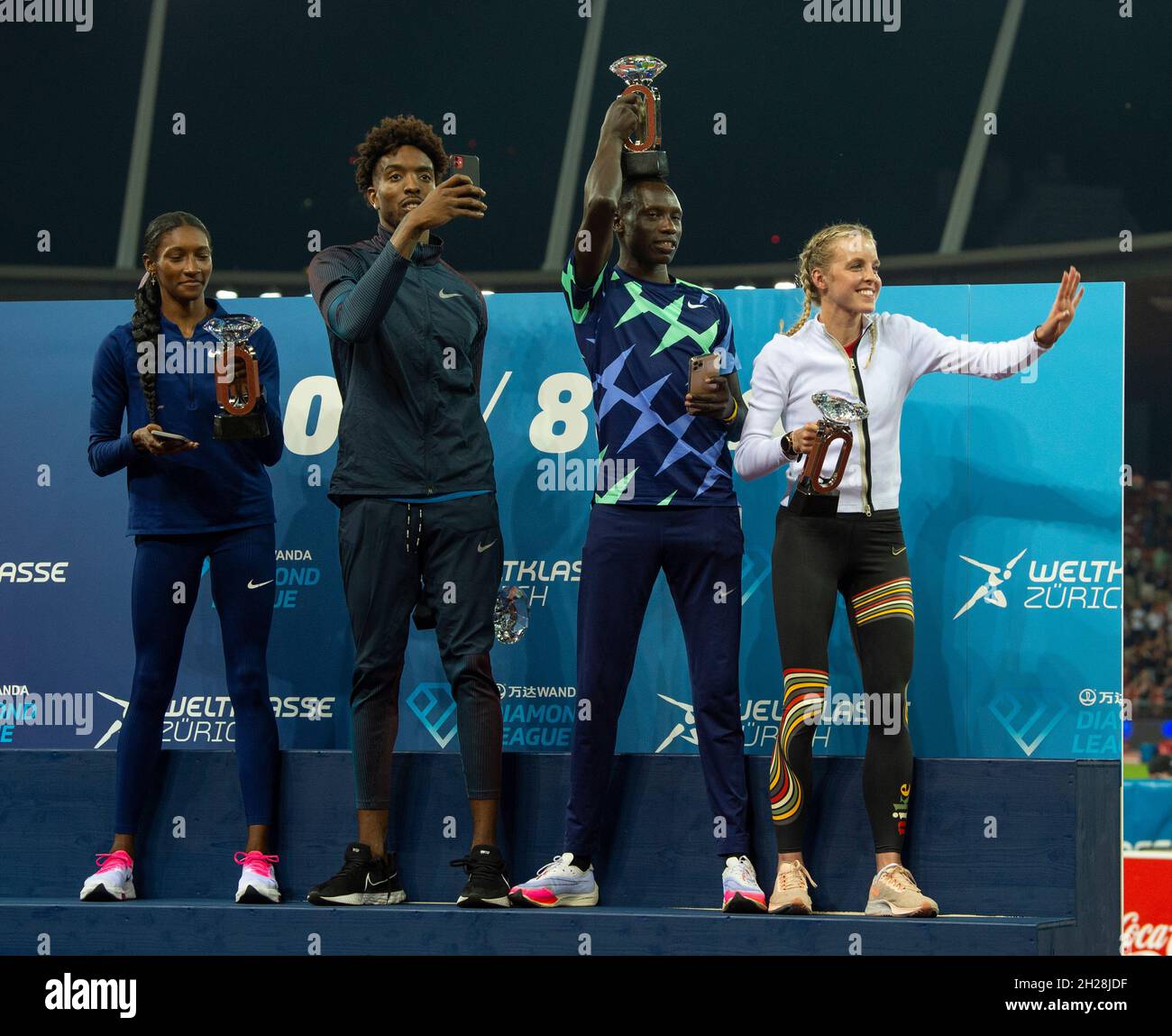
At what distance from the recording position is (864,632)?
371 cm

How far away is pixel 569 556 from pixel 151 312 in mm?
1467

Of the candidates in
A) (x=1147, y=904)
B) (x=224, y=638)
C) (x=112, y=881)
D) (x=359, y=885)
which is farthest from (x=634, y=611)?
(x=1147, y=904)

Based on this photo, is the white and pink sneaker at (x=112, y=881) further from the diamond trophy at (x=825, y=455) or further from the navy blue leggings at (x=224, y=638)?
the diamond trophy at (x=825, y=455)

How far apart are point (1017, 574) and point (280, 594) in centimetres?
226

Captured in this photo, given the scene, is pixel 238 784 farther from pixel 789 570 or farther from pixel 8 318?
pixel 8 318

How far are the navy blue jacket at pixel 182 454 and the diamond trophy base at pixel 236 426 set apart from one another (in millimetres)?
92

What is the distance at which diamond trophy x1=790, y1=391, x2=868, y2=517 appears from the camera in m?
3.61

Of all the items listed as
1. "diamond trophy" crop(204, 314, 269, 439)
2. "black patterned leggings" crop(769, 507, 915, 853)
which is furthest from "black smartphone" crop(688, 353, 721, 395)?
"diamond trophy" crop(204, 314, 269, 439)

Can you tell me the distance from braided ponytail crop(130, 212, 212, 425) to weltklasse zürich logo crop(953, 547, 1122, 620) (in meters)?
2.39

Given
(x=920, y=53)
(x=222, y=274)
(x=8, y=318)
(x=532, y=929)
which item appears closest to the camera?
(x=532, y=929)

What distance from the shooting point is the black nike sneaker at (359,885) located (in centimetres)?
373

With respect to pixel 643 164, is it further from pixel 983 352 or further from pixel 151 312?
pixel 151 312

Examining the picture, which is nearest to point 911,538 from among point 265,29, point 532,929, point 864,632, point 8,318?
point 864,632

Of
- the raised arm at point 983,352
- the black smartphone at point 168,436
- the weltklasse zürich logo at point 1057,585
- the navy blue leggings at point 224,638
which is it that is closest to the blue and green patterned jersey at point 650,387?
the raised arm at point 983,352
